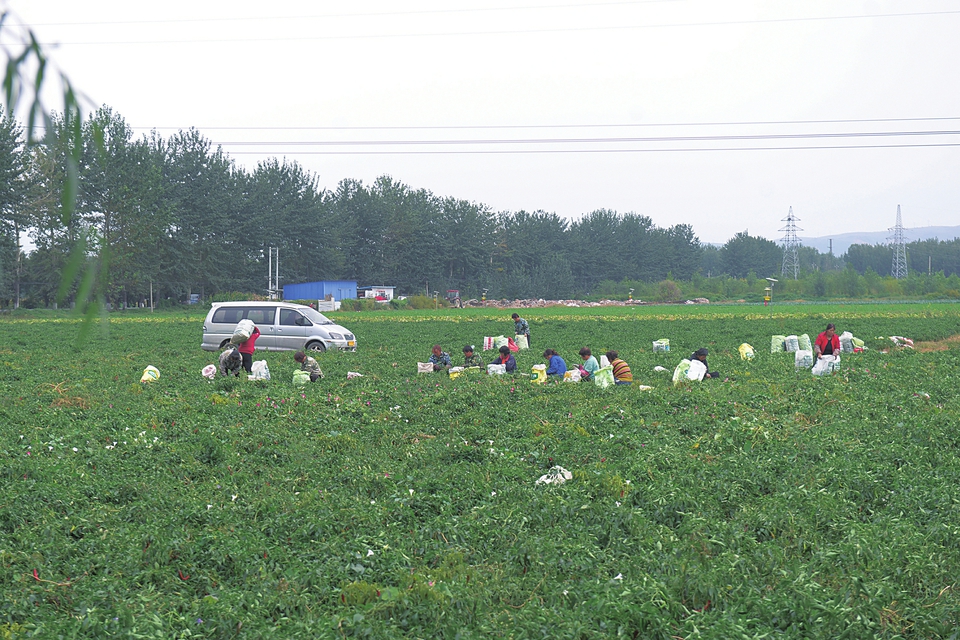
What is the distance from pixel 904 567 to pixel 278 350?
20.6 meters

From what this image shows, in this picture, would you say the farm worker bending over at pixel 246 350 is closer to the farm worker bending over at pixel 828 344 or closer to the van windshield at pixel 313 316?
the van windshield at pixel 313 316

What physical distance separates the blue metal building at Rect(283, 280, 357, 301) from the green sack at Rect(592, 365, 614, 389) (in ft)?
230

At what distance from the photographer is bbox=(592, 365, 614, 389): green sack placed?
14670mm

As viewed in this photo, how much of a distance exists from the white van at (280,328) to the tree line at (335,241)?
14.1 metres

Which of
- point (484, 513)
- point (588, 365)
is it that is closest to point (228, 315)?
point (588, 365)

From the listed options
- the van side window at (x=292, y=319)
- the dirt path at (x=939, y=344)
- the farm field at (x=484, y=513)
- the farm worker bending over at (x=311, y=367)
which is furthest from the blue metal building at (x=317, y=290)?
the farm field at (x=484, y=513)

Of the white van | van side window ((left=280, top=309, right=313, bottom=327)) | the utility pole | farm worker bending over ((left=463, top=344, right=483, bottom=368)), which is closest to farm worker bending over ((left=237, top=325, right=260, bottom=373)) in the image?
farm worker bending over ((left=463, top=344, right=483, bottom=368))

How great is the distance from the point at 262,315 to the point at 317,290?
60.1m

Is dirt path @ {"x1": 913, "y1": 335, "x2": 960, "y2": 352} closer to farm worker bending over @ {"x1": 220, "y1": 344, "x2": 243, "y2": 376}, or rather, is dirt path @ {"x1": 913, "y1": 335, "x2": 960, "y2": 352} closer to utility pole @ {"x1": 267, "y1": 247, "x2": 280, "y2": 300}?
farm worker bending over @ {"x1": 220, "y1": 344, "x2": 243, "y2": 376}

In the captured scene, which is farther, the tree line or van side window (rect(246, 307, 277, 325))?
the tree line

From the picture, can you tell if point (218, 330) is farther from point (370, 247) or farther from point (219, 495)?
point (370, 247)

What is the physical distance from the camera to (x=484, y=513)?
24.7ft

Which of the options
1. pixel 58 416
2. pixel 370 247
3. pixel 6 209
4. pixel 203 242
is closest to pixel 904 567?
pixel 58 416

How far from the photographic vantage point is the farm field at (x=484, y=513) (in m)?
5.52
